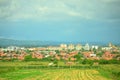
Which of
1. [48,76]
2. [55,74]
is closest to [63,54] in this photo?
[55,74]

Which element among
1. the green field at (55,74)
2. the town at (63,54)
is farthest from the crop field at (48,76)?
the town at (63,54)

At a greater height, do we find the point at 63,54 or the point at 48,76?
the point at 63,54

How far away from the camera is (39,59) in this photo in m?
52.8

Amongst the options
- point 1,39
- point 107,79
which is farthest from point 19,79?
point 1,39

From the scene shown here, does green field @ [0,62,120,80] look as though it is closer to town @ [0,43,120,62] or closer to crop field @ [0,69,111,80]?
crop field @ [0,69,111,80]

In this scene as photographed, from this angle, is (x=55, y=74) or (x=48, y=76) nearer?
(x=48, y=76)

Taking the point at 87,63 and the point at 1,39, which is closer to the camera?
the point at 87,63

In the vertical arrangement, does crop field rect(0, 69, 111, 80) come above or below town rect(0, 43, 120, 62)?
below

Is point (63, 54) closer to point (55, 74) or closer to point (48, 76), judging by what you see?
point (55, 74)

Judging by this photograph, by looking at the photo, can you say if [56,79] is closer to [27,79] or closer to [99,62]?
[27,79]

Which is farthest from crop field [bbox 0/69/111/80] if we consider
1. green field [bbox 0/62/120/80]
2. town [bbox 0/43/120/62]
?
town [bbox 0/43/120/62]

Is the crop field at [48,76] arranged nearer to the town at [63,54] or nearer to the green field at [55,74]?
the green field at [55,74]

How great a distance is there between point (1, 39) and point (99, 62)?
15503 centimetres

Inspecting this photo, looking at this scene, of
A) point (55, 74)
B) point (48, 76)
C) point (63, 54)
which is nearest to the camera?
point (48, 76)
